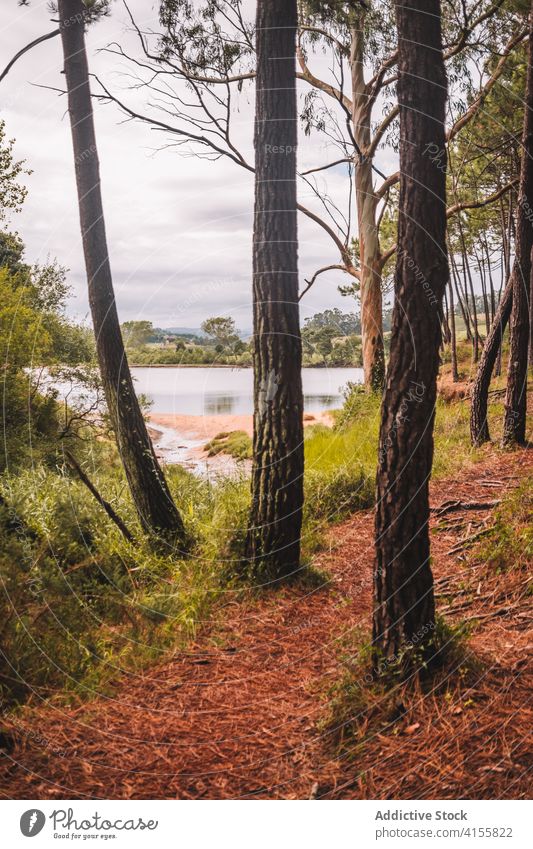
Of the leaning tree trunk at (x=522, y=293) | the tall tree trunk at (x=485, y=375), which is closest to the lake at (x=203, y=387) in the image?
the leaning tree trunk at (x=522, y=293)

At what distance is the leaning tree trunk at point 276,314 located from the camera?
4.81 meters

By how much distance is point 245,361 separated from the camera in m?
5.82

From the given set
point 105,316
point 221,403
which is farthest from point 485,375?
point 105,316

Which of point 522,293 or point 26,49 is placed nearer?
point 26,49

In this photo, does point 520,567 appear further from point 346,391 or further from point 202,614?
point 346,391

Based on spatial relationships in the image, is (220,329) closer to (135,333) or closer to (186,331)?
(186,331)

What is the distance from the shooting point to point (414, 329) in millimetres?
3148

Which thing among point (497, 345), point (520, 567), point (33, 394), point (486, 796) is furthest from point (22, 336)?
point (497, 345)

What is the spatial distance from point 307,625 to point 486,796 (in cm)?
179

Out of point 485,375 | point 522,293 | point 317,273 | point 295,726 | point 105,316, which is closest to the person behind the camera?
point 295,726

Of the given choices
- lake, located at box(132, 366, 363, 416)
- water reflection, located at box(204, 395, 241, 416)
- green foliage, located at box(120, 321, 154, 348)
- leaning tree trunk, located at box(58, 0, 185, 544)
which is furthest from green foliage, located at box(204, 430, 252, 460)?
green foliage, located at box(120, 321, 154, 348)
